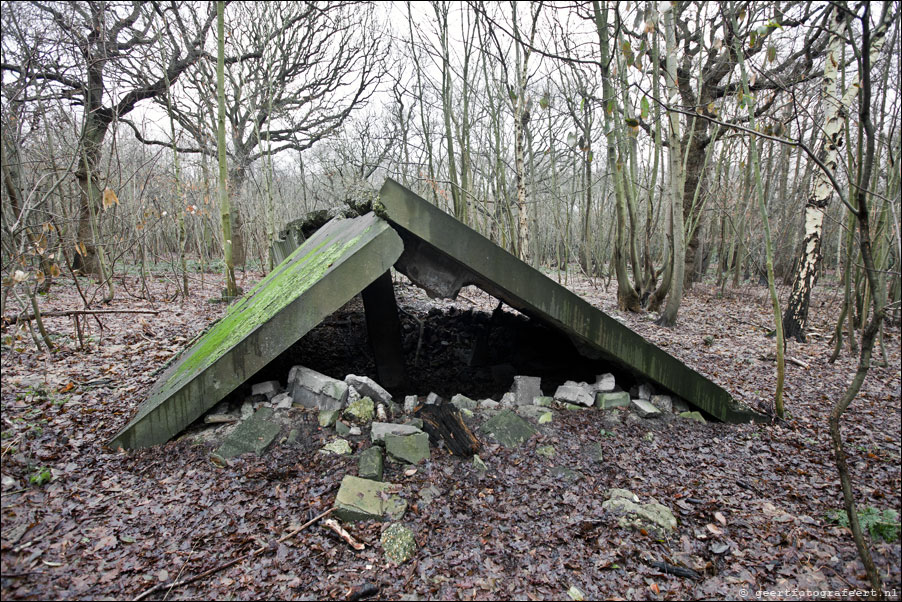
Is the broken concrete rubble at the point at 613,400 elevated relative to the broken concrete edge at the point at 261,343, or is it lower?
lower

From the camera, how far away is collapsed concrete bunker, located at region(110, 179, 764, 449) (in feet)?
9.40

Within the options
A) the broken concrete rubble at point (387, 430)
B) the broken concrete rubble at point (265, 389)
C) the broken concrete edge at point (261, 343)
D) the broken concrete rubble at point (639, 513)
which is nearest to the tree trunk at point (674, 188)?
the broken concrete edge at point (261, 343)

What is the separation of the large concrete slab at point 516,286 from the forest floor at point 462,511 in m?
0.30

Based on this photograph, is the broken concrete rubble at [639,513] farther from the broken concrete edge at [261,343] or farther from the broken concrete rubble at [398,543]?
the broken concrete edge at [261,343]

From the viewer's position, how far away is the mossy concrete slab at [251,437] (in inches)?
112

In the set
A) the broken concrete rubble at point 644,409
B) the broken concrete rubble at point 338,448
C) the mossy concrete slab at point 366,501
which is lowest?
the mossy concrete slab at point 366,501

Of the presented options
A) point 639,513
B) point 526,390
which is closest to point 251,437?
point 526,390

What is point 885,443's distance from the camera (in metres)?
3.35

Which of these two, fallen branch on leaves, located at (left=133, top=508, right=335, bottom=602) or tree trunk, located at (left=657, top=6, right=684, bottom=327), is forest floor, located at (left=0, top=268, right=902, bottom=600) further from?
tree trunk, located at (left=657, top=6, right=684, bottom=327)

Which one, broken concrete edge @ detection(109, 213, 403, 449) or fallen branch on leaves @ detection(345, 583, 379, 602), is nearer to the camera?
fallen branch on leaves @ detection(345, 583, 379, 602)

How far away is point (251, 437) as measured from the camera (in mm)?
2943

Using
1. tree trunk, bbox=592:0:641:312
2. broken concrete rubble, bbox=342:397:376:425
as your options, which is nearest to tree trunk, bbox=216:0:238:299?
broken concrete rubble, bbox=342:397:376:425

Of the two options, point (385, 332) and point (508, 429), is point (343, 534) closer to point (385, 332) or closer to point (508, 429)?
point (508, 429)

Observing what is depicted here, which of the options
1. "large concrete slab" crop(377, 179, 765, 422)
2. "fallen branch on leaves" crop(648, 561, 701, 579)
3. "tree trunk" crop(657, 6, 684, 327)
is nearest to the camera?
"fallen branch on leaves" crop(648, 561, 701, 579)
